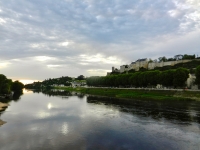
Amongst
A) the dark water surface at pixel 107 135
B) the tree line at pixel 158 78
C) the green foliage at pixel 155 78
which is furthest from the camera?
the green foliage at pixel 155 78

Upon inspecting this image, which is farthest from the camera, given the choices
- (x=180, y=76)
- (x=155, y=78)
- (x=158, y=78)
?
(x=155, y=78)

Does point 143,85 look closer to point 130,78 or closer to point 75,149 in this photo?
point 130,78

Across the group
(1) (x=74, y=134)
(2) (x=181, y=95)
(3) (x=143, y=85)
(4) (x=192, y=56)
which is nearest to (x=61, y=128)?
(1) (x=74, y=134)

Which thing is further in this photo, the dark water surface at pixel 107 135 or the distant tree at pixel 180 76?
the distant tree at pixel 180 76

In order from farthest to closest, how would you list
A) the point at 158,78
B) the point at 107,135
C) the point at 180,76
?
the point at 158,78 → the point at 180,76 → the point at 107,135

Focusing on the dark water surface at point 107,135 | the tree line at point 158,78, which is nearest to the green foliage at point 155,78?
the tree line at point 158,78

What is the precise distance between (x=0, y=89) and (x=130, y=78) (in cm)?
7775

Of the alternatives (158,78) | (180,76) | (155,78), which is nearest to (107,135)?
(180,76)

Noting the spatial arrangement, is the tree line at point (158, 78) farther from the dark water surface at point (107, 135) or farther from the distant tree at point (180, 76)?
the dark water surface at point (107, 135)

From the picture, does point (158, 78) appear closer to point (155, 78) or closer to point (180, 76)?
point (155, 78)

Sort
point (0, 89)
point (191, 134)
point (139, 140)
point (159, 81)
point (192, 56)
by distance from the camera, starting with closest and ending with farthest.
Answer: point (139, 140), point (191, 134), point (159, 81), point (0, 89), point (192, 56)

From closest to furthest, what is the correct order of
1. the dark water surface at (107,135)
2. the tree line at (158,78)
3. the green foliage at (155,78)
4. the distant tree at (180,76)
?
the dark water surface at (107,135)
the distant tree at (180,76)
the tree line at (158,78)
the green foliage at (155,78)

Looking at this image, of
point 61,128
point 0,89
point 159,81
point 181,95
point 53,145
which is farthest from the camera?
point 0,89

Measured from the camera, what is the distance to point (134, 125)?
39.4m
